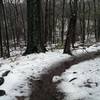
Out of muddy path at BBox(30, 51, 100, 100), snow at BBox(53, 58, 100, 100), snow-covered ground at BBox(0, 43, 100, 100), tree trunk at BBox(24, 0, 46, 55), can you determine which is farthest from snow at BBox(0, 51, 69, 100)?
tree trunk at BBox(24, 0, 46, 55)

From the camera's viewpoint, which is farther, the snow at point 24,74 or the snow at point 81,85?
the snow at point 24,74

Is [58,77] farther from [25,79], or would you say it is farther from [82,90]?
[82,90]

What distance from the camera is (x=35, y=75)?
10625 millimetres

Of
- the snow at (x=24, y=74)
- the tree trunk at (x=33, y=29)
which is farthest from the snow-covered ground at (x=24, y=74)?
the tree trunk at (x=33, y=29)

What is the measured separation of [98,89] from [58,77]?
96.4 inches

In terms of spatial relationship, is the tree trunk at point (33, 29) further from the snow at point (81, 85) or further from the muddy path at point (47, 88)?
the snow at point (81, 85)

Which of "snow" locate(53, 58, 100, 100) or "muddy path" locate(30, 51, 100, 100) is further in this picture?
"muddy path" locate(30, 51, 100, 100)

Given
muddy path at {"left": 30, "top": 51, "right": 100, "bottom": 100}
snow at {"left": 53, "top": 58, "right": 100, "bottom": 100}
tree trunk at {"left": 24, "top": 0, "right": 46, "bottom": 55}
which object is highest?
tree trunk at {"left": 24, "top": 0, "right": 46, "bottom": 55}

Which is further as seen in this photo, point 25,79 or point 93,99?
point 25,79

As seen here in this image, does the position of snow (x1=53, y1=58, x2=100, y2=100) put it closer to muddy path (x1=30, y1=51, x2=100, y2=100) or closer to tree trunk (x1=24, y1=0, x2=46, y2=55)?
muddy path (x1=30, y1=51, x2=100, y2=100)

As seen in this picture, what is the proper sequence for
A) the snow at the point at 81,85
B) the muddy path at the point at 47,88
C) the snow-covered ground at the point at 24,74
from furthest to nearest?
the snow-covered ground at the point at 24,74, the muddy path at the point at 47,88, the snow at the point at 81,85

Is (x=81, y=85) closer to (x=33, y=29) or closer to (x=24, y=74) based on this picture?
(x=24, y=74)

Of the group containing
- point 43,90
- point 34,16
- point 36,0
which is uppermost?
point 36,0

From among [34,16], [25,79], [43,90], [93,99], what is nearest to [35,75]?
[25,79]
